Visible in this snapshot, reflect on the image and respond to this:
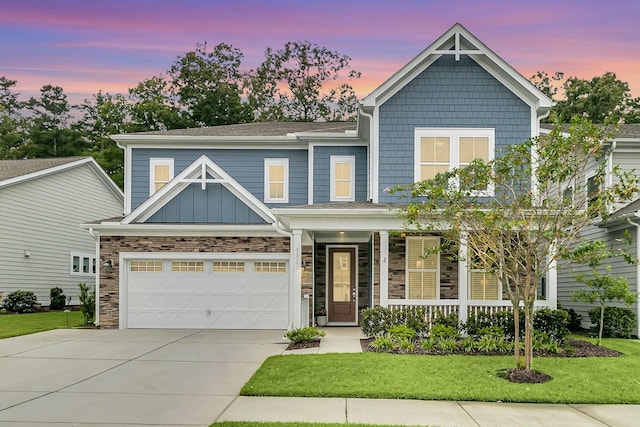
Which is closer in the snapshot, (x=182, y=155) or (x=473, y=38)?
(x=473, y=38)

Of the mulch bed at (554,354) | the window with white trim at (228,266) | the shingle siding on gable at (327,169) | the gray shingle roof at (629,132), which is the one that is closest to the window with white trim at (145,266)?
the window with white trim at (228,266)

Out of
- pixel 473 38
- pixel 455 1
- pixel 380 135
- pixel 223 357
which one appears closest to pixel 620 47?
pixel 455 1

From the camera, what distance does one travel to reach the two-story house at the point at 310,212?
589 inches

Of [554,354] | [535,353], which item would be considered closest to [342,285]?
[535,353]

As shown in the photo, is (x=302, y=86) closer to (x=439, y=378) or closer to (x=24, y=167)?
(x=24, y=167)

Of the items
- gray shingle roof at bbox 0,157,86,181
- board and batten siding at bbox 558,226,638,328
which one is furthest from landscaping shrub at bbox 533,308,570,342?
gray shingle roof at bbox 0,157,86,181

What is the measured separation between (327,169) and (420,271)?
15.0ft

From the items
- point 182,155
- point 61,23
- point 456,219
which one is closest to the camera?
point 456,219

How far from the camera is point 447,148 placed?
15281 millimetres

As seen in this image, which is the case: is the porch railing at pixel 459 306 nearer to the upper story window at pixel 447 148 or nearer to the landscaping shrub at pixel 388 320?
the landscaping shrub at pixel 388 320

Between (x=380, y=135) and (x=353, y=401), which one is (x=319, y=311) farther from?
(x=353, y=401)

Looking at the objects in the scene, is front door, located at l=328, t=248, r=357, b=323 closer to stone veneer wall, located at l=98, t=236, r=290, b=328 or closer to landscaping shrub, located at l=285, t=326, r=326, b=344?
stone veneer wall, located at l=98, t=236, r=290, b=328

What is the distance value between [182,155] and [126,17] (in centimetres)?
450

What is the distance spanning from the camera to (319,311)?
17234 millimetres
